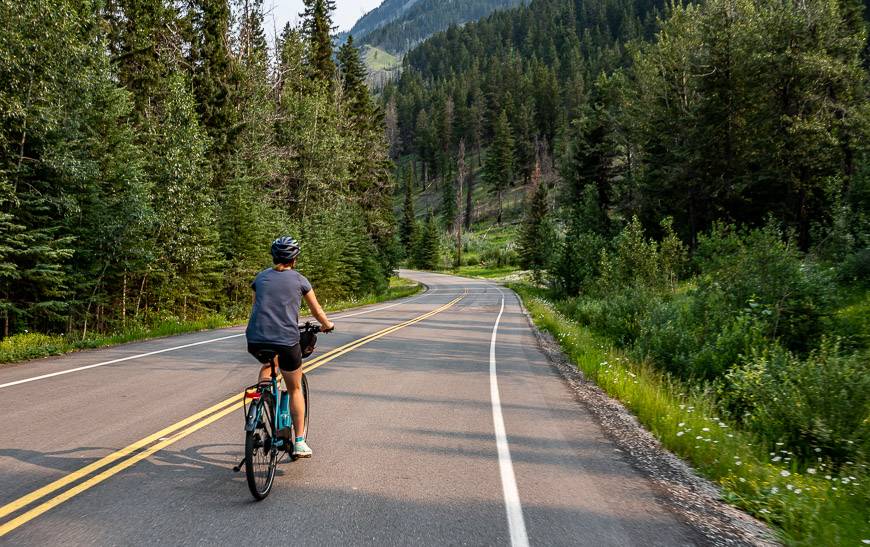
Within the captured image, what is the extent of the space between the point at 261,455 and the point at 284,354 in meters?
0.86

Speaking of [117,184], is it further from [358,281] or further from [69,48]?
[358,281]

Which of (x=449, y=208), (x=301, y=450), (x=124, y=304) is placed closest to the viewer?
(x=301, y=450)

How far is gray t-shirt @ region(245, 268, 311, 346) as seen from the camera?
439cm

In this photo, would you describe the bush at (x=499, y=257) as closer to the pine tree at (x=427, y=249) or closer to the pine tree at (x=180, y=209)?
the pine tree at (x=427, y=249)

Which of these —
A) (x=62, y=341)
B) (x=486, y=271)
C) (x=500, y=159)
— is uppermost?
(x=500, y=159)

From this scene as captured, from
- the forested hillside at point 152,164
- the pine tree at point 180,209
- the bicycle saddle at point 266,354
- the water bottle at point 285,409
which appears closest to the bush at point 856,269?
the water bottle at point 285,409

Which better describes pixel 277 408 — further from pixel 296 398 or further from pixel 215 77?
pixel 215 77

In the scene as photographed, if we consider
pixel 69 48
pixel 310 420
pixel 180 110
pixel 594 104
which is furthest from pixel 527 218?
pixel 310 420

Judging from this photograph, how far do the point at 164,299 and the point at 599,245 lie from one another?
75.2 feet

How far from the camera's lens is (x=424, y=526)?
3678 mm

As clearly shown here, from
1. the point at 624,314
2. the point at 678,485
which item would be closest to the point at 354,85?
the point at 624,314

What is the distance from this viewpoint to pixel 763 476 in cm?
469

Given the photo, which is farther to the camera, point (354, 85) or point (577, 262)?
point (354, 85)

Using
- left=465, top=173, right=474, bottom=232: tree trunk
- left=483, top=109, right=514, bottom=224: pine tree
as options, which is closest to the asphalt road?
left=483, top=109, right=514, bottom=224: pine tree
